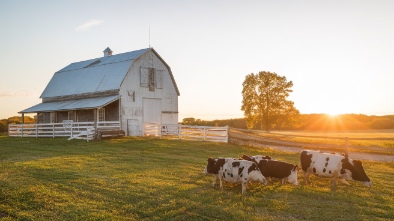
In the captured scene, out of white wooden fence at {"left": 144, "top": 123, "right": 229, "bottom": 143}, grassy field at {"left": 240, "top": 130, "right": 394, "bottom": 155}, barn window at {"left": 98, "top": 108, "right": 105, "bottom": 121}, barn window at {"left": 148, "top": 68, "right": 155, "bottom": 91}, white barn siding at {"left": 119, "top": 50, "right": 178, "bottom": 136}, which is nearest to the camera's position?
grassy field at {"left": 240, "top": 130, "right": 394, "bottom": 155}

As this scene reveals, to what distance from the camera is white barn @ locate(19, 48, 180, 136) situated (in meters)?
31.2

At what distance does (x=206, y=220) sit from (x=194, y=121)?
4467 centimetres

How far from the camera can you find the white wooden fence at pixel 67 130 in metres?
28.3

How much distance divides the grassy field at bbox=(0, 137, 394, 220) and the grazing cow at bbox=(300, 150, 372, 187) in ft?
1.21

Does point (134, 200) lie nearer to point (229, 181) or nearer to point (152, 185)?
point (152, 185)

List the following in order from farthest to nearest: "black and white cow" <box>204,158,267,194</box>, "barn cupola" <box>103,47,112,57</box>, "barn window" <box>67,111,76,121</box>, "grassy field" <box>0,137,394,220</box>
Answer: "barn cupola" <box>103,47,112,57</box> → "barn window" <box>67,111,76,121</box> → "black and white cow" <box>204,158,267,194</box> → "grassy field" <box>0,137,394,220</box>

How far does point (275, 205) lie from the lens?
9.16m

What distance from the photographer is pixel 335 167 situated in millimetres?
11500

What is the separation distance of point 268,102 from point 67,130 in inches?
964

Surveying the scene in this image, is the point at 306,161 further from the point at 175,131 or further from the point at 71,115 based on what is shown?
the point at 71,115

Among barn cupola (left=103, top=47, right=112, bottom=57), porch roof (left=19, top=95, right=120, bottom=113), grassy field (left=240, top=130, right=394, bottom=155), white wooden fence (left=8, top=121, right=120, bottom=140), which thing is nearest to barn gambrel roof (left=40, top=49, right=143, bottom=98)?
porch roof (left=19, top=95, right=120, bottom=113)

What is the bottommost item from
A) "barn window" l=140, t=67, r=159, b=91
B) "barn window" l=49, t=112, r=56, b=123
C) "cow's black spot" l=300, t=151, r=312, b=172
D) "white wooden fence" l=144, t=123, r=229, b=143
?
"cow's black spot" l=300, t=151, r=312, b=172

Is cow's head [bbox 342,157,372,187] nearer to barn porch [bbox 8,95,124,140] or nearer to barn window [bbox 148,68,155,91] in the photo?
barn porch [bbox 8,95,124,140]

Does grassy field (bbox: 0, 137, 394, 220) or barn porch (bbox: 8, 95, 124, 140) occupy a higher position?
barn porch (bbox: 8, 95, 124, 140)
